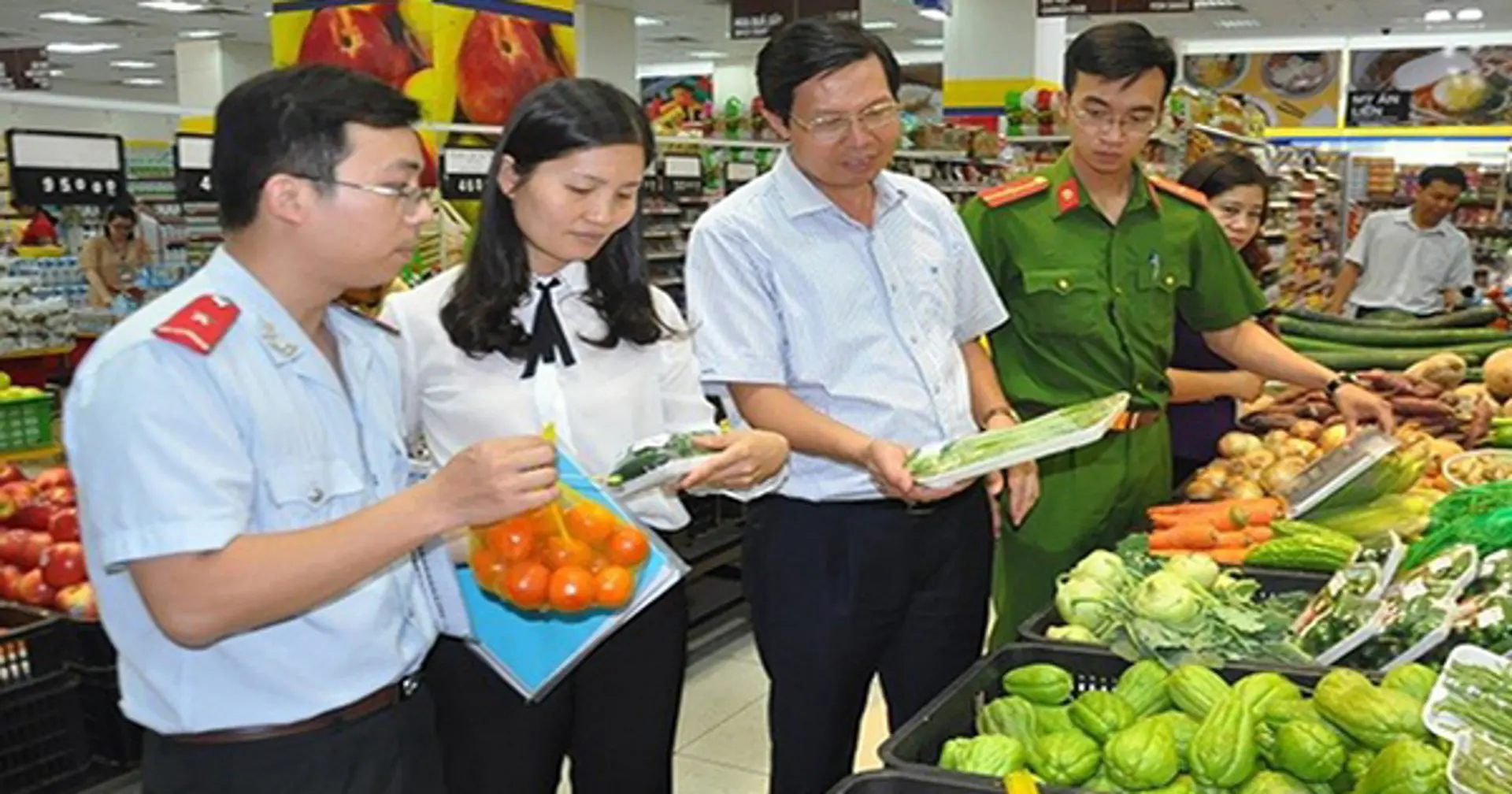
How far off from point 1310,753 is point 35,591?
3.23 m

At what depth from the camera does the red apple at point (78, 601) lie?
11.2ft

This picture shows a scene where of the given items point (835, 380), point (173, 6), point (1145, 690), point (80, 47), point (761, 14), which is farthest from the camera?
point (80, 47)

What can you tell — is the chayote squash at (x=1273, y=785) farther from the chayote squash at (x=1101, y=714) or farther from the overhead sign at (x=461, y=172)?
the overhead sign at (x=461, y=172)

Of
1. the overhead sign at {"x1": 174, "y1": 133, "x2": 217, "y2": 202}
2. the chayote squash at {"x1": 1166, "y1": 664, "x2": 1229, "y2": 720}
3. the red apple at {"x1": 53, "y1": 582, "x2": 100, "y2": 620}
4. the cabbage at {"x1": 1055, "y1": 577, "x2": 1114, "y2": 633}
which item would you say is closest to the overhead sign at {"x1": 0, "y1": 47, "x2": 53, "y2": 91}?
the overhead sign at {"x1": 174, "y1": 133, "x2": 217, "y2": 202}

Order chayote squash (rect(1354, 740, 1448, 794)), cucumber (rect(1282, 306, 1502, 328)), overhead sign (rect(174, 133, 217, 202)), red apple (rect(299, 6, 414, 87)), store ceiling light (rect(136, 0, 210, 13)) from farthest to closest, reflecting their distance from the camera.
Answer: store ceiling light (rect(136, 0, 210, 13)) → cucumber (rect(1282, 306, 1502, 328)) → red apple (rect(299, 6, 414, 87)) → overhead sign (rect(174, 133, 217, 202)) → chayote squash (rect(1354, 740, 1448, 794))

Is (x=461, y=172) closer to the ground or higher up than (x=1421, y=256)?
higher up

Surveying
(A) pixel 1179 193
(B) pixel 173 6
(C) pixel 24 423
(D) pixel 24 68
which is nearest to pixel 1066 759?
(A) pixel 1179 193

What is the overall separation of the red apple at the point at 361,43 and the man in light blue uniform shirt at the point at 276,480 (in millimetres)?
4091

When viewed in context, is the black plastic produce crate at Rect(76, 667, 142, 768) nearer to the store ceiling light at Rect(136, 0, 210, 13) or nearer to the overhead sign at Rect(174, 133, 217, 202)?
the overhead sign at Rect(174, 133, 217, 202)

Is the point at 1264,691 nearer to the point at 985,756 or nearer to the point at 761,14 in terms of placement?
the point at 985,756

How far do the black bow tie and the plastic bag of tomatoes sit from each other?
0.39m

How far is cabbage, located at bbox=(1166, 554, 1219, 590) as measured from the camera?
2.27 m

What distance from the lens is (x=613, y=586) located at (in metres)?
1.77

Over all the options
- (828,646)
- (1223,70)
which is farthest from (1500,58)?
(828,646)
